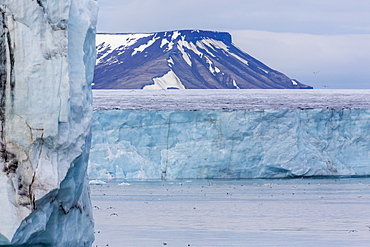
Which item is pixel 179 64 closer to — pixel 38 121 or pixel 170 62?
pixel 170 62

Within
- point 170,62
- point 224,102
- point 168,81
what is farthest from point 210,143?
point 170,62

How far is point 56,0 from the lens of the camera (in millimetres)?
7652

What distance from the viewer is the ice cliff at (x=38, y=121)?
22.8 ft

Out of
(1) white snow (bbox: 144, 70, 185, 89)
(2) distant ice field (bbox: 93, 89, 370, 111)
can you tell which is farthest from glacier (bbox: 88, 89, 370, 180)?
(1) white snow (bbox: 144, 70, 185, 89)

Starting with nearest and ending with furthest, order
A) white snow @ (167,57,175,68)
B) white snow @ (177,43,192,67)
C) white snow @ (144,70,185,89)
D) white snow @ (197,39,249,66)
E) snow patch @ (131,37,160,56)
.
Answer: white snow @ (144,70,185,89)
white snow @ (167,57,175,68)
white snow @ (177,43,192,67)
snow patch @ (131,37,160,56)
white snow @ (197,39,249,66)

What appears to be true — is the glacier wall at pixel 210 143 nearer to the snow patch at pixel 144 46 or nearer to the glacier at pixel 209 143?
the glacier at pixel 209 143

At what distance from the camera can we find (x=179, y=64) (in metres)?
93.8

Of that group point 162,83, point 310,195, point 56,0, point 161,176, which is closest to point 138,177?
point 161,176

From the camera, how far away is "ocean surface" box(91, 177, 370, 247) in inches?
535

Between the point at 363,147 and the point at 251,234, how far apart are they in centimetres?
1086

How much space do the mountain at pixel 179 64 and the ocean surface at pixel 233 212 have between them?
62674mm

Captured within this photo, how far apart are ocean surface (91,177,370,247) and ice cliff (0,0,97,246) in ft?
17.5

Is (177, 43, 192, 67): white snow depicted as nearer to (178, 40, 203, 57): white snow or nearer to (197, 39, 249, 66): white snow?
(178, 40, 203, 57): white snow

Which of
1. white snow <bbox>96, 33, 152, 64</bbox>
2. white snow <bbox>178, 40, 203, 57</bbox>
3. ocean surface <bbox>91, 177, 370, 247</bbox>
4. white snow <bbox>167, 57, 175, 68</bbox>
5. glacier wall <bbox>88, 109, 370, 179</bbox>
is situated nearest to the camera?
ocean surface <bbox>91, 177, 370, 247</bbox>
